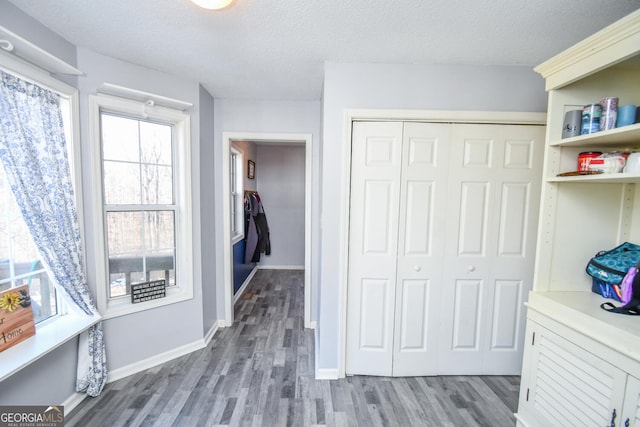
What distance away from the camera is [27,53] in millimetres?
1335

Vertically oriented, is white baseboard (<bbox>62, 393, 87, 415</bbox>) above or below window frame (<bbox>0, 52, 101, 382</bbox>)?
below

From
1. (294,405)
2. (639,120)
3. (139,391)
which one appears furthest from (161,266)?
(639,120)

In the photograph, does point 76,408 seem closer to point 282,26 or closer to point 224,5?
point 224,5

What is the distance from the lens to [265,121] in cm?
271

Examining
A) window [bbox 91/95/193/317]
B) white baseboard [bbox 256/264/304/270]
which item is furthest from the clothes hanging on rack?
window [bbox 91/95/193/317]

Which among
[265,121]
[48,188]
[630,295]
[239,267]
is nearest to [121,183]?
[48,188]

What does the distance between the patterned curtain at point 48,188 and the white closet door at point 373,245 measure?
1910 millimetres

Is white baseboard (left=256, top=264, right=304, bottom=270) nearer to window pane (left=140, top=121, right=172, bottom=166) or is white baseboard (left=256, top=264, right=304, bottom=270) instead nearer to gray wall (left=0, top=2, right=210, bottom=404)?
gray wall (left=0, top=2, right=210, bottom=404)

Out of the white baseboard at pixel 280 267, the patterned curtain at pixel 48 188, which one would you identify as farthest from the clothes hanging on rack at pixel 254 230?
the patterned curtain at pixel 48 188

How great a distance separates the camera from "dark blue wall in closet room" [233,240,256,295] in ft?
11.4

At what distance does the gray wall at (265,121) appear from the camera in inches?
106

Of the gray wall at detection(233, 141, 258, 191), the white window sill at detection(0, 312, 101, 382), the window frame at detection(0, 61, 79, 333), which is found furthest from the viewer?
the gray wall at detection(233, 141, 258, 191)

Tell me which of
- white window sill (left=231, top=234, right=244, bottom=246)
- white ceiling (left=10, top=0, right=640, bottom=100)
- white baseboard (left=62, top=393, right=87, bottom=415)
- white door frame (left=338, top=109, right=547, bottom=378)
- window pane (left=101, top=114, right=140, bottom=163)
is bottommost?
white baseboard (left=62, top=393, right=87, bottom=415)

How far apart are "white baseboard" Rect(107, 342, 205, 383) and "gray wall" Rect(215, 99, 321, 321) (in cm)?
68
